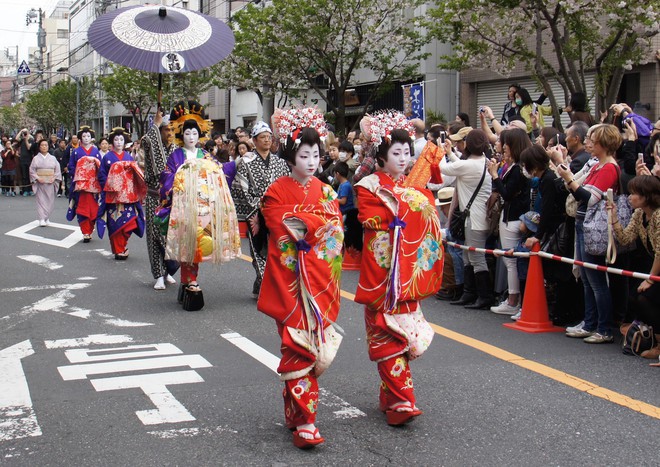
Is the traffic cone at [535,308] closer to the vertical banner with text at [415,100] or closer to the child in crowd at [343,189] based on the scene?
the child in crowd at [343,189]

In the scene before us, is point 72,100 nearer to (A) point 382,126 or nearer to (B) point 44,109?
(B) point 44,109

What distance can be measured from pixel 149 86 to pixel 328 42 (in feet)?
62.9

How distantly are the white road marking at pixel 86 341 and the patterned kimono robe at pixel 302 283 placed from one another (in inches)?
103

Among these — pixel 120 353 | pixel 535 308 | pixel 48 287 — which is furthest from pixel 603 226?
pixel 48 287

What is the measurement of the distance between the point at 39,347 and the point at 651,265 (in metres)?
4.99

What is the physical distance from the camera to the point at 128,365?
615 centimetres

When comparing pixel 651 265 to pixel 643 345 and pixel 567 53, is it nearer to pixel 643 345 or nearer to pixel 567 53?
pixel 643 345

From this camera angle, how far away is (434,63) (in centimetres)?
2509

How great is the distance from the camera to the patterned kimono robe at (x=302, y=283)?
459cm

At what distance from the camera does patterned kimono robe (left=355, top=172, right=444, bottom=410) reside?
4.82 m

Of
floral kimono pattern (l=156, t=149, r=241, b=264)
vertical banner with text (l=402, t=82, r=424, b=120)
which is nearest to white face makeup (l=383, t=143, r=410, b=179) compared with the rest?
floral kimono pattern (l=156, t=149, r=241, b=264)

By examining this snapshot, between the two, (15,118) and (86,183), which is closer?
(86,183)

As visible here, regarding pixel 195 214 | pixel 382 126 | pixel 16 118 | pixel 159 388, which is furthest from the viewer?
pixel 16 118

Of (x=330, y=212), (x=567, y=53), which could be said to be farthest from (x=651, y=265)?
(x=567, y=53)
